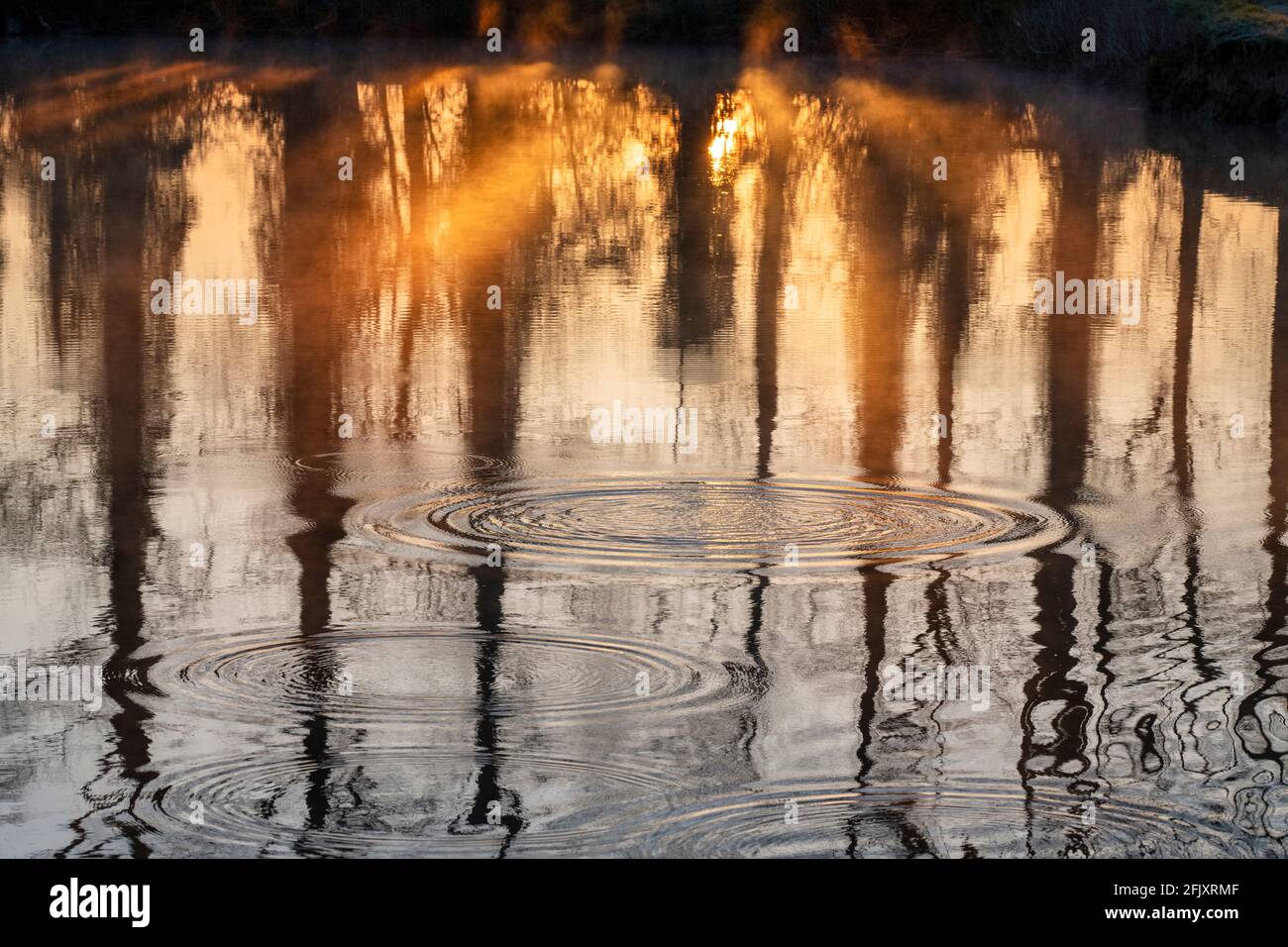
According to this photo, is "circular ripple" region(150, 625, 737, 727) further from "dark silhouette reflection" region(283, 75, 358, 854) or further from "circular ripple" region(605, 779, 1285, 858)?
"circular ripple" region(605, 779, 1285, 858)

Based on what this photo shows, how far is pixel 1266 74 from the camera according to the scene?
29.0 m

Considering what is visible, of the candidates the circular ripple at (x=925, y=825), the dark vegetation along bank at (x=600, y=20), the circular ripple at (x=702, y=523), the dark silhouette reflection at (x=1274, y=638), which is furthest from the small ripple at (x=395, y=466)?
the dark vegetation along bank at (x=600, y=20)

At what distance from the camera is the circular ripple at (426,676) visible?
6.24 metres

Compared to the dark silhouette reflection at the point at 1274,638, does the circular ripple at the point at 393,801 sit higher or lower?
lower

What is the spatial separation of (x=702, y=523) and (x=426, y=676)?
2.28m

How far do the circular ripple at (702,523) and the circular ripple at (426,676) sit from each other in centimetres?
110

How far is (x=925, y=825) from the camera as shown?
538 cm

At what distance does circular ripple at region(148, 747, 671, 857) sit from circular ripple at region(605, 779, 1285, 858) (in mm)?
198

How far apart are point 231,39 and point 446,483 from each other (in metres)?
35.2

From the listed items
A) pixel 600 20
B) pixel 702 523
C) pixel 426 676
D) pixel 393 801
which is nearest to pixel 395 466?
pixel 702 523

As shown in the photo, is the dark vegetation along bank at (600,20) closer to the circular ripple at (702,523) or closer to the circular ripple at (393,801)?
the circular ripple at (702,523)

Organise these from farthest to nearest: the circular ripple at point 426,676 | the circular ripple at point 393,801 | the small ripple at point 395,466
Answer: the small ripple at point 395,466
the circular ripple at point 426,676
the circular ripple at point 393,801

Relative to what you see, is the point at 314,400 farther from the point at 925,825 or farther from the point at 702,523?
the point at 925,825

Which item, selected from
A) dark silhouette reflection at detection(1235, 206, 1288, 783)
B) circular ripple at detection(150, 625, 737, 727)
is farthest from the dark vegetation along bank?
circular ripple at detection(150, 625, 737, 727)
